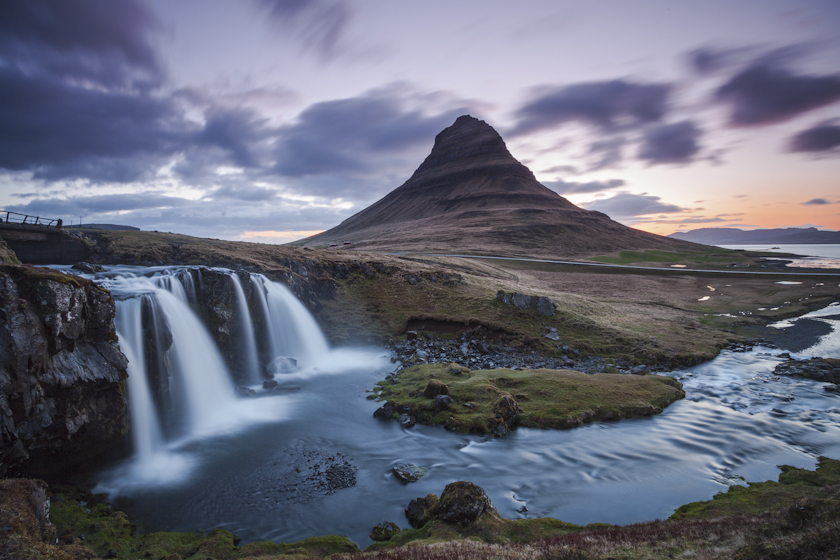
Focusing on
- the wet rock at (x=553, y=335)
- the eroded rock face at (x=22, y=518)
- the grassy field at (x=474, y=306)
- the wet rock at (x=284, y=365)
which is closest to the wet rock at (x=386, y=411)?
the wet rock at (x=284, y=365)

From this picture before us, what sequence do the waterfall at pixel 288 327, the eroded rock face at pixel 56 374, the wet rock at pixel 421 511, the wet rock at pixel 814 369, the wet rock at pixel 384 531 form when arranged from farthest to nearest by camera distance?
the waterfall at pixel 288 327 → the wet rock at pixel 814 369 → the eroded rock face at pixel 56 374 → the wet rock at pixel 421 511 → the wet rock at pixel 384 531

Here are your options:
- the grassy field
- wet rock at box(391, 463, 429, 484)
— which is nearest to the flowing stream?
wet rock at box(391, 463, 429, 484)

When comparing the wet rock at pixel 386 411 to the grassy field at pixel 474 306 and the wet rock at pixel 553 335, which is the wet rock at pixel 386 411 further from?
the wet rock at pixel 553 335

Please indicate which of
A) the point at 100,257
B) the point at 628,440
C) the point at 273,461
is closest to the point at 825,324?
the point at 628,440

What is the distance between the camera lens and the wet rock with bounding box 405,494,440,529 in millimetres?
14156

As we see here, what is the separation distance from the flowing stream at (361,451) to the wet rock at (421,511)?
0.55 m

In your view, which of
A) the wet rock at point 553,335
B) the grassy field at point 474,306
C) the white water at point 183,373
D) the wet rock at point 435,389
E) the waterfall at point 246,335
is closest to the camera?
the white water at point 183,373

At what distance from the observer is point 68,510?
47.4 ft

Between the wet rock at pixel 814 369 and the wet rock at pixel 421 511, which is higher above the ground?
the wet rock at pixel 814 369

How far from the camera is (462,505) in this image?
13.3 m

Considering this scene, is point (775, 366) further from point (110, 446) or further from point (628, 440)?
point (110, 446)

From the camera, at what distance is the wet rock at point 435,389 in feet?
82.8

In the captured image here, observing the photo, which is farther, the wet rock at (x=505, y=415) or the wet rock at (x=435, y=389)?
the wet rock at (x=435, y=389)

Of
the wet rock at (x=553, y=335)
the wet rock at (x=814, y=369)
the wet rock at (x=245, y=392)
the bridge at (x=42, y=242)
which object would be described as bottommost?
the wet rock at (x=245, y=392)
